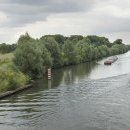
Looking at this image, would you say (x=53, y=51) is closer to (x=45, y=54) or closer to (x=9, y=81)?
(x=45, y=54)

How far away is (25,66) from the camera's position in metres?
70.7

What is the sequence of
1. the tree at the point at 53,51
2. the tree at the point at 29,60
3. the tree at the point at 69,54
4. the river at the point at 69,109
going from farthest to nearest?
1. the tree at the point at 69,54
2. the tree at the point at 53,51
3. the tree at the point at 29,60
4. the river at the point at 69,109

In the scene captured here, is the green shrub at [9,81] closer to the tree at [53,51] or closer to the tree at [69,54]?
the tree at [53,51]

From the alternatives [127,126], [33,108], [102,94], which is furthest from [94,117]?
[102,94]

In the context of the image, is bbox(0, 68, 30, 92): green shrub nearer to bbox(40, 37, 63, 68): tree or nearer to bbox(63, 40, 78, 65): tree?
bbox(40, 37, 63, 68): tree

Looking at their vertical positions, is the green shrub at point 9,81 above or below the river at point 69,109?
above

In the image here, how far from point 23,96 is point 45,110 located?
36.9 ft

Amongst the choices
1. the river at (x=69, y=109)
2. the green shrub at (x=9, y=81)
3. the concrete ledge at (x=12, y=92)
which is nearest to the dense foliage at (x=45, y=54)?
the concrete ledge at (x=12, y=92)

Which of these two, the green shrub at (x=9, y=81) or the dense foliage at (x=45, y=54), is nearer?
the green shrub at (x=9, y=81)

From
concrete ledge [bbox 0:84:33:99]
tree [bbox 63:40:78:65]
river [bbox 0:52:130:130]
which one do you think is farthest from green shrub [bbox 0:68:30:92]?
tree [bbox 63:40:78:65]

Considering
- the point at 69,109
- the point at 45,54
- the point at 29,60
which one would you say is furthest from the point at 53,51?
the point at 69,109

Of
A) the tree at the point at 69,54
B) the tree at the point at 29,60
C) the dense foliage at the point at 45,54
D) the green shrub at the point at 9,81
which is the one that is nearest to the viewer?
the green shrub at the point at 9,81

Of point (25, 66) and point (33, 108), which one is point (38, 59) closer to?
point (25, 66)

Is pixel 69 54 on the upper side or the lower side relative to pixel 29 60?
upper
